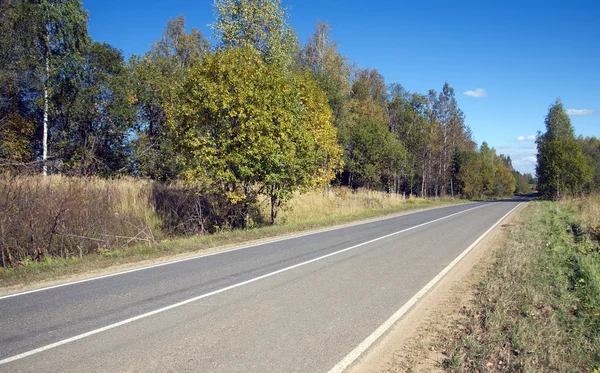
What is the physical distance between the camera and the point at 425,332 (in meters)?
4.98

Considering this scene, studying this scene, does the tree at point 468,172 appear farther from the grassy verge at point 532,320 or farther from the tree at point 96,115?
the grassy verge at point 532,320

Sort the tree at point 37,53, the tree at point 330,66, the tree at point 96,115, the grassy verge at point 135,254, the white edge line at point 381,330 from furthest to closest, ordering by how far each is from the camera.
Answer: the tree at point 330,66 → the tree at point 96,115 → the tree at point 37,53 → the grassy verge at point 135,254 → the white edge line at point 381,330

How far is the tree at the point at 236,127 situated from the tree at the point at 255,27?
345 inches

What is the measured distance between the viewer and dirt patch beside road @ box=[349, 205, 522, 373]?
161 inches

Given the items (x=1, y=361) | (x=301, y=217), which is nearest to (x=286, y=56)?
(x=301, y=217)

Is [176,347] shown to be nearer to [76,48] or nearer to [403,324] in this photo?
[403,324]

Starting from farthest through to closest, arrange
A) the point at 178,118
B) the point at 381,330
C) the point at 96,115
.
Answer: the point at 96,115
the point at 178,118
the point at 381,330

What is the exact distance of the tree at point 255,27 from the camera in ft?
76.1

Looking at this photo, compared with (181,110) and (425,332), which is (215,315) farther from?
(181,110)

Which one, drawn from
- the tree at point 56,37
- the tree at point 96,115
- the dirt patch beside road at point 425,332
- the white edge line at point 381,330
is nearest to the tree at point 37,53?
the tree at point 56,37

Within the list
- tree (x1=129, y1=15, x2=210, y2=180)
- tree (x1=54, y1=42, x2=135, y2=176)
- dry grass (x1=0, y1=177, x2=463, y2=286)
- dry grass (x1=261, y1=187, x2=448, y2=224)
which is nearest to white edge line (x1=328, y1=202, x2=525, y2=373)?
dry grass (x1=0, y1=177, x2=463, y2=286)

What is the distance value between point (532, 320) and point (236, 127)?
1149 cm

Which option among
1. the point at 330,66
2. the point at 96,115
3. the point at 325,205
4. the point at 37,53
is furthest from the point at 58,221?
the point at 330,66

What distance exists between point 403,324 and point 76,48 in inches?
916
